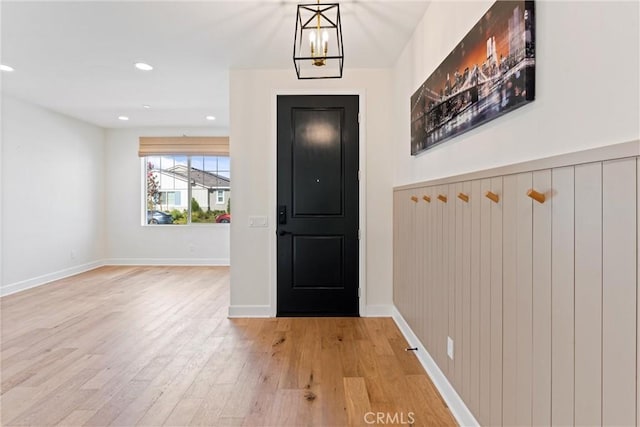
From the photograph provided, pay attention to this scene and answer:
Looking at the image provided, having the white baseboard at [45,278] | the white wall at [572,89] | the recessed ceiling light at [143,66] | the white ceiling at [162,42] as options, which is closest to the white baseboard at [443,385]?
the white wall at [572,89]

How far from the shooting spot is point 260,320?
342cm

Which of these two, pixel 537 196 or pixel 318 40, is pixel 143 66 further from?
pixel 537 196

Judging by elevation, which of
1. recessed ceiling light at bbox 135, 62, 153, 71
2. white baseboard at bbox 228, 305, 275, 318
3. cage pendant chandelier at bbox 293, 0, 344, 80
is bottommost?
white baseboard at bbox 228, 305, 275, 318

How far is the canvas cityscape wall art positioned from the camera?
49.3 inches

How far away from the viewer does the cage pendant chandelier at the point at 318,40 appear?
197 cm

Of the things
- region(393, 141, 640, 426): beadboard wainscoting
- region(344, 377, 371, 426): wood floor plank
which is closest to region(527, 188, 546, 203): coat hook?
region(393, 141, 640, 426): beadboard wainscoting

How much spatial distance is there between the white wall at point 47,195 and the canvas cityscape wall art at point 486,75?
532 cm

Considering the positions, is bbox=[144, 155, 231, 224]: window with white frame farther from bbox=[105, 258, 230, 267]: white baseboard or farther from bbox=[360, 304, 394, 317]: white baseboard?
bbox=[360, 304, 394, 317]: white baseboard

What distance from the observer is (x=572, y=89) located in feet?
3.45

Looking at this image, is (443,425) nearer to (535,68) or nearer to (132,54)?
(535,68)

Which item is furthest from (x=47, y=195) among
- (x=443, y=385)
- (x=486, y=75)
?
(x=486, y=75)

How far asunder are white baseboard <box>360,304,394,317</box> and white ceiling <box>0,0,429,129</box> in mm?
2444

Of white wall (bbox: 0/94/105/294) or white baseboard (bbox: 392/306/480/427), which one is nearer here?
white baseboard (bbox: 392/306/480/427)

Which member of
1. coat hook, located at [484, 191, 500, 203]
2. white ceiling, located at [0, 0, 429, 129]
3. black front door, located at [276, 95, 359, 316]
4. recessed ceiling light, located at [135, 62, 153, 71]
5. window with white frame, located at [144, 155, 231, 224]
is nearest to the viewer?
coat hook, located at [484, 191, 500, 203]
